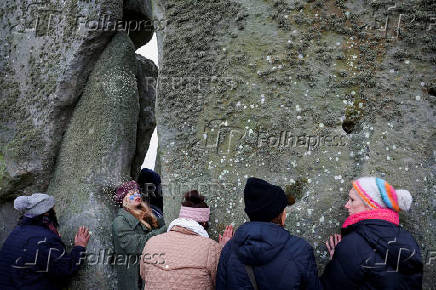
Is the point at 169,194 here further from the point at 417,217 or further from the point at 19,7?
the point at 19,7

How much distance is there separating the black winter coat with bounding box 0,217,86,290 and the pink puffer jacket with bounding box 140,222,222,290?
3.74ft

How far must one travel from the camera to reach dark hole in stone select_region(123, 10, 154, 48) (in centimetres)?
610

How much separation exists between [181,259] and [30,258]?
1.51 m

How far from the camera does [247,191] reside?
2492 millimetres

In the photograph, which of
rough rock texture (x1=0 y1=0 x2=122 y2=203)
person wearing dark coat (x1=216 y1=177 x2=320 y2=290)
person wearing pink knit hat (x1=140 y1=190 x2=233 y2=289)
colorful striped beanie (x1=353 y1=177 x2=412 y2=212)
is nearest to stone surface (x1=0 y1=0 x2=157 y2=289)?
rough rock texture (x1=0 y1=0 x2=122 y2=203)

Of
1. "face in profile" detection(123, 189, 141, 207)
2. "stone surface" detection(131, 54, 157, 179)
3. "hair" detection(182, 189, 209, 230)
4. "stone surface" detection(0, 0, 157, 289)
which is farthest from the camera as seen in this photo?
"stone surface" detection(131, 54, 157, 179)

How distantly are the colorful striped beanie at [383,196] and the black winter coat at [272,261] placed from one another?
59cm

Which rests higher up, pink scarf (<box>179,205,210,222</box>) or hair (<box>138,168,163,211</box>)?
pink scarf (<box>179,205,210,222</box>)

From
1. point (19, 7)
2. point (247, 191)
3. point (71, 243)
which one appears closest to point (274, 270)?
point (247, 191)

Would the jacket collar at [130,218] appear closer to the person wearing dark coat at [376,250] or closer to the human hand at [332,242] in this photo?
the human hand at [332,242]

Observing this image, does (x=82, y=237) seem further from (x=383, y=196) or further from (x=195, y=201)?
(x=383, y=196)

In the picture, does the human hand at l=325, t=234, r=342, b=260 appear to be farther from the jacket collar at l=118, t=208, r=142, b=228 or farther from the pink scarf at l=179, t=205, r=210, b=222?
the jacket collar at l=118, t=208, r=142, b=228

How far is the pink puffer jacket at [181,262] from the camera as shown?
2551mm

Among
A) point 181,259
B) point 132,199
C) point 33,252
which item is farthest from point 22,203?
point 181,259
